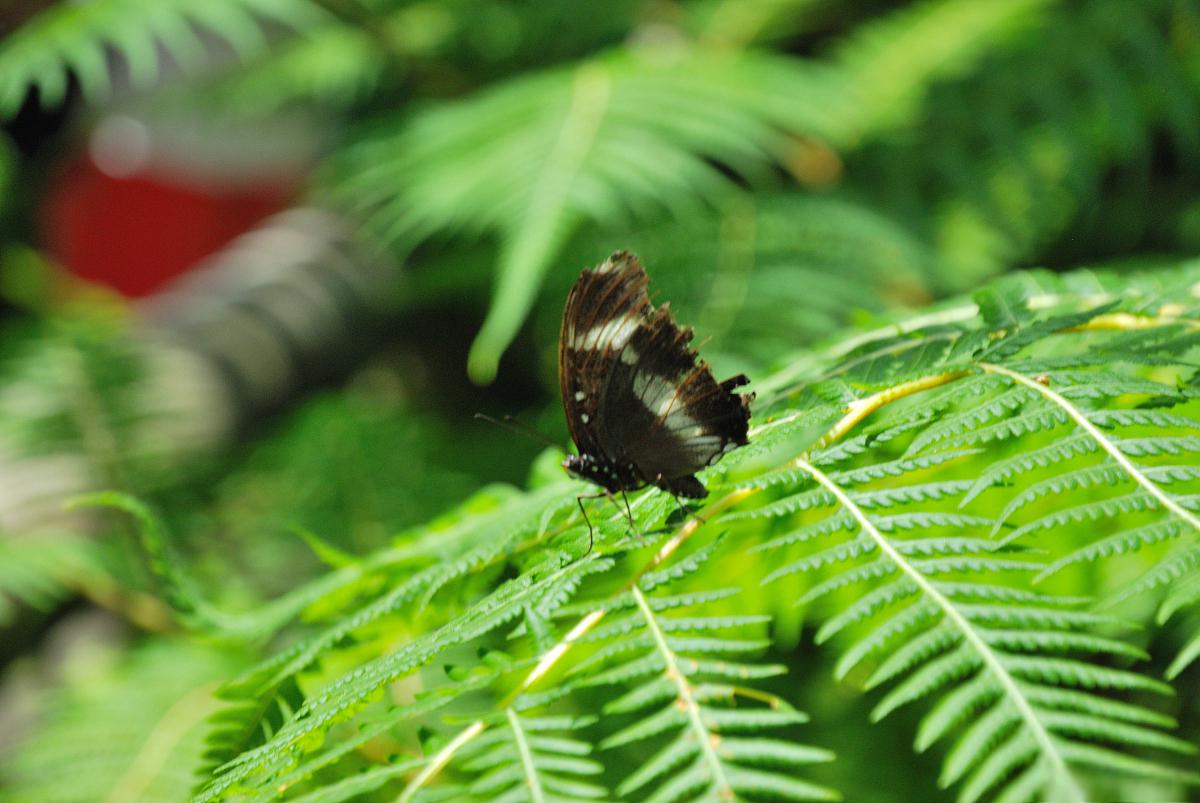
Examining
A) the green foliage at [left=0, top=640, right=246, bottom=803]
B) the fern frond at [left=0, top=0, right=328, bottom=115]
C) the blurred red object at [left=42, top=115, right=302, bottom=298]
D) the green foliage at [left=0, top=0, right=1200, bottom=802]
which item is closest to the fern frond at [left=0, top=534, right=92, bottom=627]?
the green foliage at [left=0, top=0, right=1200, bottom=802]

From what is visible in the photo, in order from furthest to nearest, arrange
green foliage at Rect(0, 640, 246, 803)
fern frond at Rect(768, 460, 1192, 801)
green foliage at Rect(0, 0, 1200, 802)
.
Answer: green foliage at Rect(0, 640, 246, 803), green foliage at Rect(0, 0, 1200, 802), fern frond at Rect(768, 460, 1192, 801)

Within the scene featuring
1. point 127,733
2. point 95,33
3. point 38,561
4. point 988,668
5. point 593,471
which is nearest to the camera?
point 988,668

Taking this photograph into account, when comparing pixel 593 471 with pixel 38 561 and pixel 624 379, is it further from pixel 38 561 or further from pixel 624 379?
pixel 38 561

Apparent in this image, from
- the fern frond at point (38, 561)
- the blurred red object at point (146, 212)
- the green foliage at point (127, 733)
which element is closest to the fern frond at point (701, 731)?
the green foliage at point (127, 733)

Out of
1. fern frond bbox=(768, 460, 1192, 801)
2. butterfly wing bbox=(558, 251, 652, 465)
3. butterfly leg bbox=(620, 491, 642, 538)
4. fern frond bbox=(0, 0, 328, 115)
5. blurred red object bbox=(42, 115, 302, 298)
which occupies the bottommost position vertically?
fern frond bbox=(768, 460, 1192, 801)

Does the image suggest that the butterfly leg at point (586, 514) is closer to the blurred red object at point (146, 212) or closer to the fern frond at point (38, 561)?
the fern frond at point (38, 561)

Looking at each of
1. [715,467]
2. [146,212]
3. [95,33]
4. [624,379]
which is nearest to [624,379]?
[624,379]

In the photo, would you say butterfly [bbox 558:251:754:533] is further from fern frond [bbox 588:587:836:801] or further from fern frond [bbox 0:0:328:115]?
fern frond [bbox 0:0:328:115]
